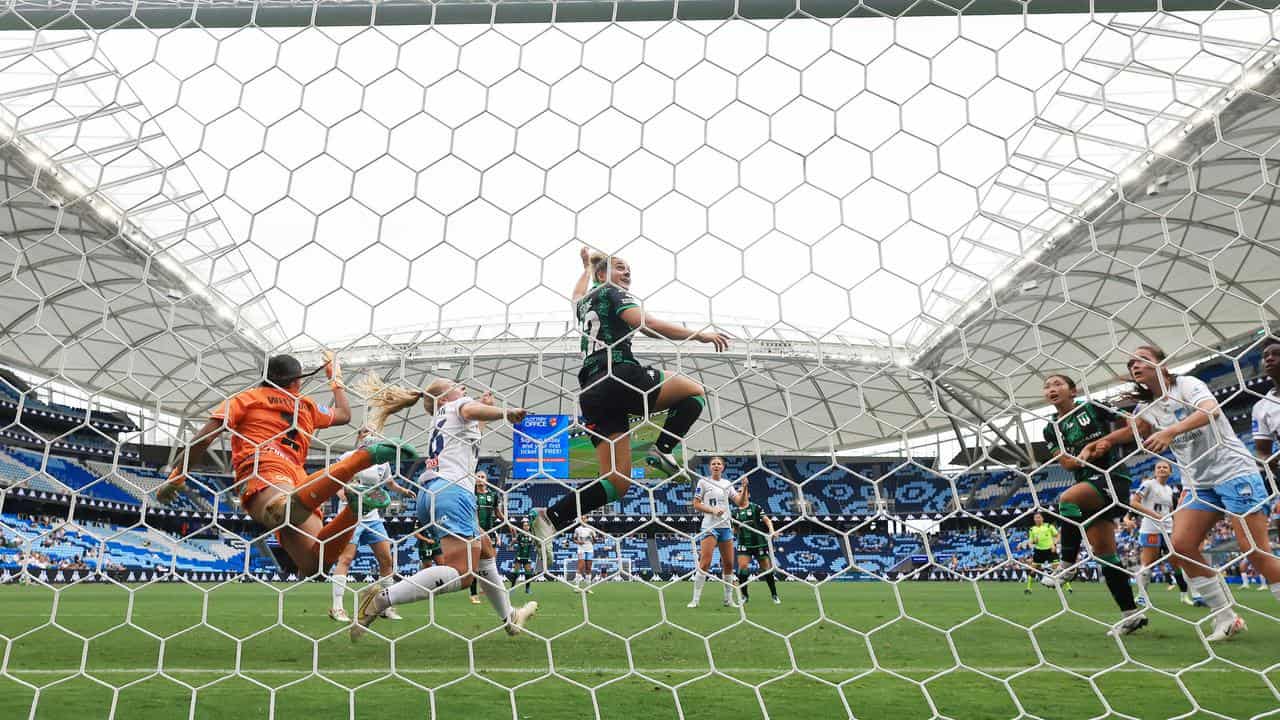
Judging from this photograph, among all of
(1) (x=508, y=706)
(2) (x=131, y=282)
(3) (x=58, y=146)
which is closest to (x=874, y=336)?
(1) (x=508, y=706)

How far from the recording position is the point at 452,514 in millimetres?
3725

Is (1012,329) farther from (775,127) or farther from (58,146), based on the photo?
(58,146)

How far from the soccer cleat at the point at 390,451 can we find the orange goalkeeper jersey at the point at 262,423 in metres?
0.34

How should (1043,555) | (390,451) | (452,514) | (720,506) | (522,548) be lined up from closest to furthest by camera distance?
1. (390,451)
2. (452,514)
3. (720,506)
4. (522,548)
5. (1043,555)

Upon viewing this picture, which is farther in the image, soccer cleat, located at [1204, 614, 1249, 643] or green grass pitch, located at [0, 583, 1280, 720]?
soccer cleat, located at [1204, 614, 1249, 643]

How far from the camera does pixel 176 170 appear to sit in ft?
9.43

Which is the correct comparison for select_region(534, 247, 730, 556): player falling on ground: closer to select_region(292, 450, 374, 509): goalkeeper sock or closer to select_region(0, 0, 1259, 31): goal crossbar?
select_region(292, 450, 374, 509): goalkeeper sock

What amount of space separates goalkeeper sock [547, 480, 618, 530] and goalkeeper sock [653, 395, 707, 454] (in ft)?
0.88

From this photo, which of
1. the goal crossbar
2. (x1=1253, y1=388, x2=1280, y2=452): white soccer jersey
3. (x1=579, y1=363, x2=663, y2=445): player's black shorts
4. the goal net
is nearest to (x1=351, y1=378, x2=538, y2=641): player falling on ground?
the goal net

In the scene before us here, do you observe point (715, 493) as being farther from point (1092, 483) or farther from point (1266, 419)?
point (1266, 419)

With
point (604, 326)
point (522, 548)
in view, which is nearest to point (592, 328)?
point (604, 326)

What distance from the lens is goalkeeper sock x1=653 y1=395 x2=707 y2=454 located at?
3.04m

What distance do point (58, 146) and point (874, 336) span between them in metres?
3.31

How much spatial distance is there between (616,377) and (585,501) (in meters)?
0.52
